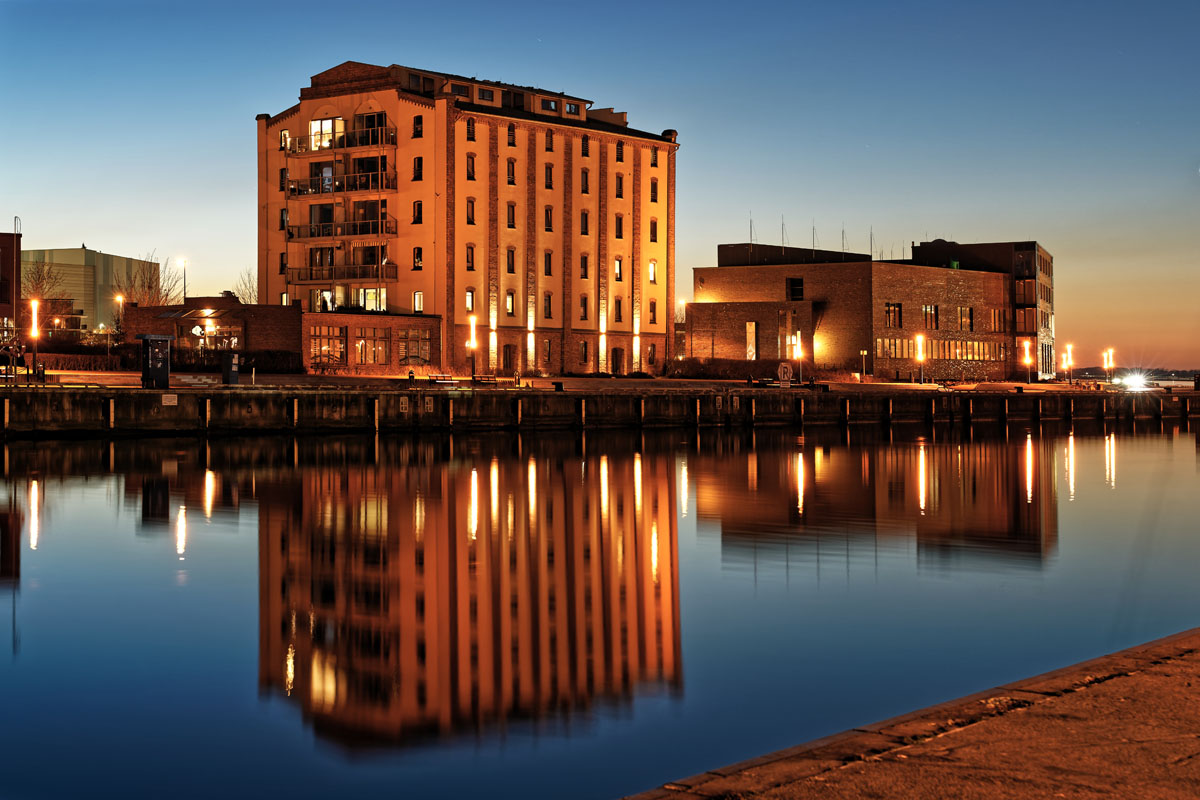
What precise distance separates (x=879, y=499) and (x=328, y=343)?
177 feet

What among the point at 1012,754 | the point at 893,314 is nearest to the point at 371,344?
the point at 893,314

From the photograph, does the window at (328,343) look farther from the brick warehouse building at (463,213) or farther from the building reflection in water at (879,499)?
the building reflection in water at (879,499)

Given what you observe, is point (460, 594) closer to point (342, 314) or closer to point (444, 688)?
point (444, 688)

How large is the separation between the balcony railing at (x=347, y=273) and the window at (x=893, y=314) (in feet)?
159

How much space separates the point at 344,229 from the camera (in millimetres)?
94375

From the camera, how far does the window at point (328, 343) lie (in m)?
83.1

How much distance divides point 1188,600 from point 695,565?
886cm

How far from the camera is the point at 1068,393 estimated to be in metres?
100

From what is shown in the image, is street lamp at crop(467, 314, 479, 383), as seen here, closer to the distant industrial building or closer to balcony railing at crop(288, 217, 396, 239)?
balcony railing at crop(288, 217, 396, 239)

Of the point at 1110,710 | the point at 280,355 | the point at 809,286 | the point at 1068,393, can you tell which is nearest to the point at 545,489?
the point at 1110,710

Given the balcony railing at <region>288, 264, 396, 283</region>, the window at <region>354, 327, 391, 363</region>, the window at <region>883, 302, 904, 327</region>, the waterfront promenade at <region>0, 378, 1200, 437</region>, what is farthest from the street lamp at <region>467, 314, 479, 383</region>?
the window at <region>883, 302, 904, 327</region>

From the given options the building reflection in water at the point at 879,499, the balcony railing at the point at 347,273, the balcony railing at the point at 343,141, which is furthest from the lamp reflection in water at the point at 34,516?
the balcony railing at the point at 343,141

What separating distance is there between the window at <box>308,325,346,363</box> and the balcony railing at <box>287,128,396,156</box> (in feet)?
56.1

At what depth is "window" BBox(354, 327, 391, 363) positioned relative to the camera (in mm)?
84938
